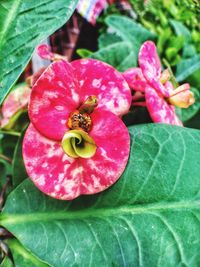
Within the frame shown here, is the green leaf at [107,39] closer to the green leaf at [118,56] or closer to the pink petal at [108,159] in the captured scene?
the green leaf at [118,56]

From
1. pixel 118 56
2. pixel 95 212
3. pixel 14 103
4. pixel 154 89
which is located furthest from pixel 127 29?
pixel 95 212

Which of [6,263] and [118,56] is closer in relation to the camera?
[6,263]

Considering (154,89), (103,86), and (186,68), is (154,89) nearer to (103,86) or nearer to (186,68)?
(103,86)

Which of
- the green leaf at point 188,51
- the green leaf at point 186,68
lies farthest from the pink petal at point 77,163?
the green leaf at point 188,51

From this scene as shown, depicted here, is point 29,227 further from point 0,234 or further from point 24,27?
point 24,27

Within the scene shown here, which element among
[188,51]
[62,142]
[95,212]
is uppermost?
[62,142]

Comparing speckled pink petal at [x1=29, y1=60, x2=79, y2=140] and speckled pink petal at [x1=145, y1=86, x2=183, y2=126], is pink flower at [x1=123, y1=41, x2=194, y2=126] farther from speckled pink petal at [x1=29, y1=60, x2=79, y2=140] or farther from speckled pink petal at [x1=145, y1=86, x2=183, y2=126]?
speckled pink petal at [x1=29, y1=60, x2=79, y2=140]

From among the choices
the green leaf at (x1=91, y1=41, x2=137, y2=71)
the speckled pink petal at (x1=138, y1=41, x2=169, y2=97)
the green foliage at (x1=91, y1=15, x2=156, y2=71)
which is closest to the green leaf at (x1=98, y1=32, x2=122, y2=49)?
the green foliage at (x1=91, y1=15, x2=156, y2=71)
